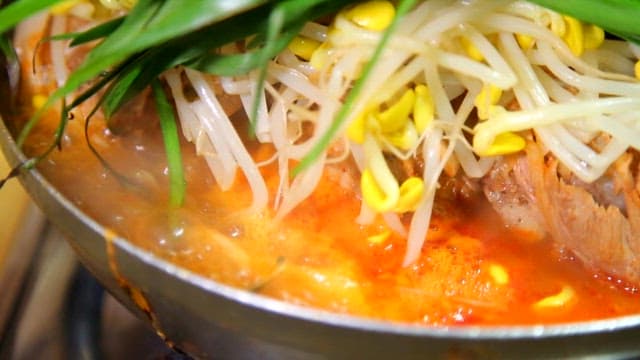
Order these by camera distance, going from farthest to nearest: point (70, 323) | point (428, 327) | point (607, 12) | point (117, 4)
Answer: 1. point (70, 323)
2. point (117, 4)
3. point (607, 12)
4. point (428, 327)

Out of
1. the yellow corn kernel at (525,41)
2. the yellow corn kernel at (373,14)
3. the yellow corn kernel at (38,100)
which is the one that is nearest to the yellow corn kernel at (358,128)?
the yellow corn kernel at (373,14)

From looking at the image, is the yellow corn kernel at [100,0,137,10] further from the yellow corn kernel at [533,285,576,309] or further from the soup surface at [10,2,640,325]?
the yellow corn kernel at [533,285,576,309]

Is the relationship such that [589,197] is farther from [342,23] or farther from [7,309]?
[7,309]

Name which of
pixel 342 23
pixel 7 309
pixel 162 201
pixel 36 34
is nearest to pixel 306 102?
pixel 342 23

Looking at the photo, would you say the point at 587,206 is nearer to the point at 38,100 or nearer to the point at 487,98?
the point at 487,98

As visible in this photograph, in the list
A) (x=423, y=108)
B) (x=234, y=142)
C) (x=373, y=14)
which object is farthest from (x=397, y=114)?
(x=234, y=142)

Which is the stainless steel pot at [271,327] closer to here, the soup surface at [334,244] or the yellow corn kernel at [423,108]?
the soup surface at [334,244]
